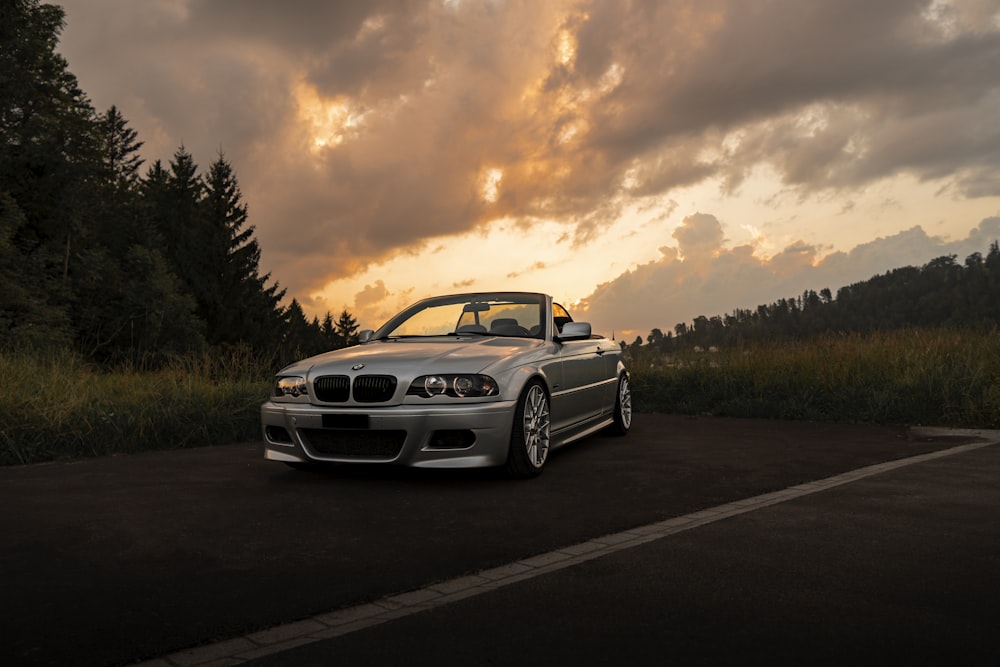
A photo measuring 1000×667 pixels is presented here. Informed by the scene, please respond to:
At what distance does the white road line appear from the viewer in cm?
289

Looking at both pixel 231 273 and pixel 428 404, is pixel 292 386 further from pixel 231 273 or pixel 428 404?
pixel 231 273

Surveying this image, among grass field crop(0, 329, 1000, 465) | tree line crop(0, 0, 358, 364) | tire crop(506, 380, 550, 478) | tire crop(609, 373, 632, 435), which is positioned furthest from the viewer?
tree line crop(0, 0, 358, 364)

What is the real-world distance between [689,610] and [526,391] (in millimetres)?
3360

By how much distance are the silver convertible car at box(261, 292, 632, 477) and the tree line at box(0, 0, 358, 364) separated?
1758 centimetres

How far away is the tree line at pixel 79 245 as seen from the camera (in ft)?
105

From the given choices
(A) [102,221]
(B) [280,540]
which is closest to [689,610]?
(B) [280,540]

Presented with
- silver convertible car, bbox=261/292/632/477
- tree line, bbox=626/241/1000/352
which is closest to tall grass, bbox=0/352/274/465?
silver convertible car, bbox=261/292/632/477

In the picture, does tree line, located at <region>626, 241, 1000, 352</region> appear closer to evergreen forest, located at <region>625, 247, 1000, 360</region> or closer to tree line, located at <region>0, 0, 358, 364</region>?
evergreen forest, located at <region>625, 247, 1000, 360</region>

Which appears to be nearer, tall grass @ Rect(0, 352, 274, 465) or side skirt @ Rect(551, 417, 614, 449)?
side skirt @ Rect(551, 417, 614, 449)

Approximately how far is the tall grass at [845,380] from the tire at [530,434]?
602cm

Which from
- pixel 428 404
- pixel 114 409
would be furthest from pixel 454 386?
pixel 114 409

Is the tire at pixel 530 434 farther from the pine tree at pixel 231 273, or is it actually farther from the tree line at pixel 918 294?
the pine tree at pixel 231 273

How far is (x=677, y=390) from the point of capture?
536 inches

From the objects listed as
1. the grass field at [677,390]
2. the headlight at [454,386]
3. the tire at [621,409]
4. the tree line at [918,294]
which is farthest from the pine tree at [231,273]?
the headlight at [454,386]
